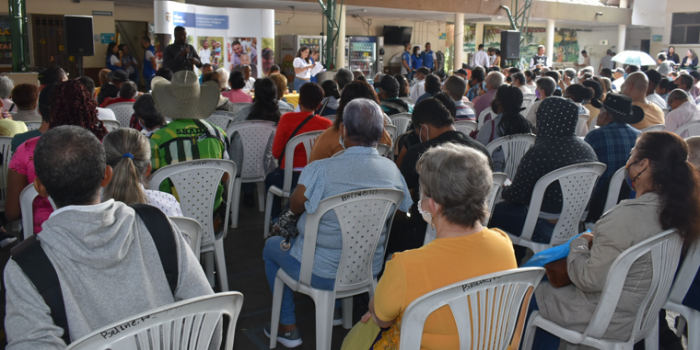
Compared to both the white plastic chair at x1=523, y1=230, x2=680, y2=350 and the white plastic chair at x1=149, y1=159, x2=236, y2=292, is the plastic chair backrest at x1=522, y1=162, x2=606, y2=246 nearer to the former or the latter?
the white plastic chair at x1=523, y1=230, x2=680, y2=350

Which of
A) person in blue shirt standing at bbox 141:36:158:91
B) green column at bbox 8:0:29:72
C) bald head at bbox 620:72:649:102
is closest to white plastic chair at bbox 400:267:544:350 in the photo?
bald head at bbox 620:72:649:102

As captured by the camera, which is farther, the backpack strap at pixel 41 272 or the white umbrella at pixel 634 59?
the white umbrella at pixel 634 59

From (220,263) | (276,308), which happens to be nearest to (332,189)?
(276,308)

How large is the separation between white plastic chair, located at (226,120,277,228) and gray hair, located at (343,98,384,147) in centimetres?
202

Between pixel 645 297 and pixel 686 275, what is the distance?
1.40 feet

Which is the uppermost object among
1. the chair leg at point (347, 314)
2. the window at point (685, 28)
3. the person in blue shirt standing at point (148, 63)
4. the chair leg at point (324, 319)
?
the window at point (685, 28)

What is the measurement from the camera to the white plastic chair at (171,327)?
117 cm

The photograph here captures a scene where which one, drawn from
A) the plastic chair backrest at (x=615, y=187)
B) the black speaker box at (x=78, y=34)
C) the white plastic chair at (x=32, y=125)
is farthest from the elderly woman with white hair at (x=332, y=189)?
the black speaker box at (x=78, y=34)

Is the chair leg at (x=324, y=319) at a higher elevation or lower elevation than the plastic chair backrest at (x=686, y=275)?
lower

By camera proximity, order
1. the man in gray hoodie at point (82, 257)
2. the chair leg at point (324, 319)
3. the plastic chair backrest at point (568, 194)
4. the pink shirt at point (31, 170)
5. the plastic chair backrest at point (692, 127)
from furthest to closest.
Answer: the plastic chair backrest at point (692, 127)
the plastic chair backrest at point (568, 194)
the pink shirt at point (31, 170)
the chair leg at point (324, 319)
the man in gray hoodie at point (82, 257)

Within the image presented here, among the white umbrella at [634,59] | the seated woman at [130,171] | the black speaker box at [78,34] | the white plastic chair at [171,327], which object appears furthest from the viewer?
the white umbrella at [634,59]

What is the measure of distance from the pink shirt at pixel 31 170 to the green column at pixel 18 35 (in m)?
6.40

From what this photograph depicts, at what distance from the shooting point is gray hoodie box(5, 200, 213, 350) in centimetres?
127

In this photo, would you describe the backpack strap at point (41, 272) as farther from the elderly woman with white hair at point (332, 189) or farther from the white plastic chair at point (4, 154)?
the white plastic chair at point (4, 154)
